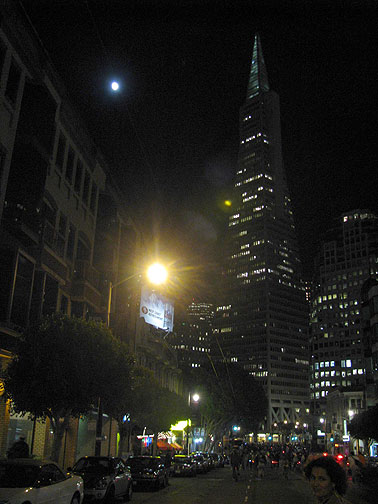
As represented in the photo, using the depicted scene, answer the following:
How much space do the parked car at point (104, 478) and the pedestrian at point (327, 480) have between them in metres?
13.8

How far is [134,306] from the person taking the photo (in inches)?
1945

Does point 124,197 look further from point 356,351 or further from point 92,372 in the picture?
point 356,351

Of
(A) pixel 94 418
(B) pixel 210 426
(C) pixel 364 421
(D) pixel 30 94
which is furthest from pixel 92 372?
(B) pixel 210 426

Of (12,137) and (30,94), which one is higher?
(30,94)

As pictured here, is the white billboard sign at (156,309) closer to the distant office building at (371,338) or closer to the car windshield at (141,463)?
the distant office building at (371,338)

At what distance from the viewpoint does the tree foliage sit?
18.7 meters

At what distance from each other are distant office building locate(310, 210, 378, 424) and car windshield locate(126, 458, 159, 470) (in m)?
159

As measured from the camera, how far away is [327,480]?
4.27 metres

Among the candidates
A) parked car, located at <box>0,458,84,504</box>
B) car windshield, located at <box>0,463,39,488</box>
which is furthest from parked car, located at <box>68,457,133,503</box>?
car windshield, located at <box>0,463,39,488</box>

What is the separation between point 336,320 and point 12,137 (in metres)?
176

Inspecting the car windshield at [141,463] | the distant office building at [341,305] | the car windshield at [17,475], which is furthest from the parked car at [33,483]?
the distant office building at [341,305]

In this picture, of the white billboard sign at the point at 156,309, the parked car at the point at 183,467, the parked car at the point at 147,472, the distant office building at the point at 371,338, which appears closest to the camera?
the parked car at the point at 147,472

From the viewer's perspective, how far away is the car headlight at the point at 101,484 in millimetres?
16156

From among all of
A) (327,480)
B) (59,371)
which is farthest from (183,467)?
(327,480)
